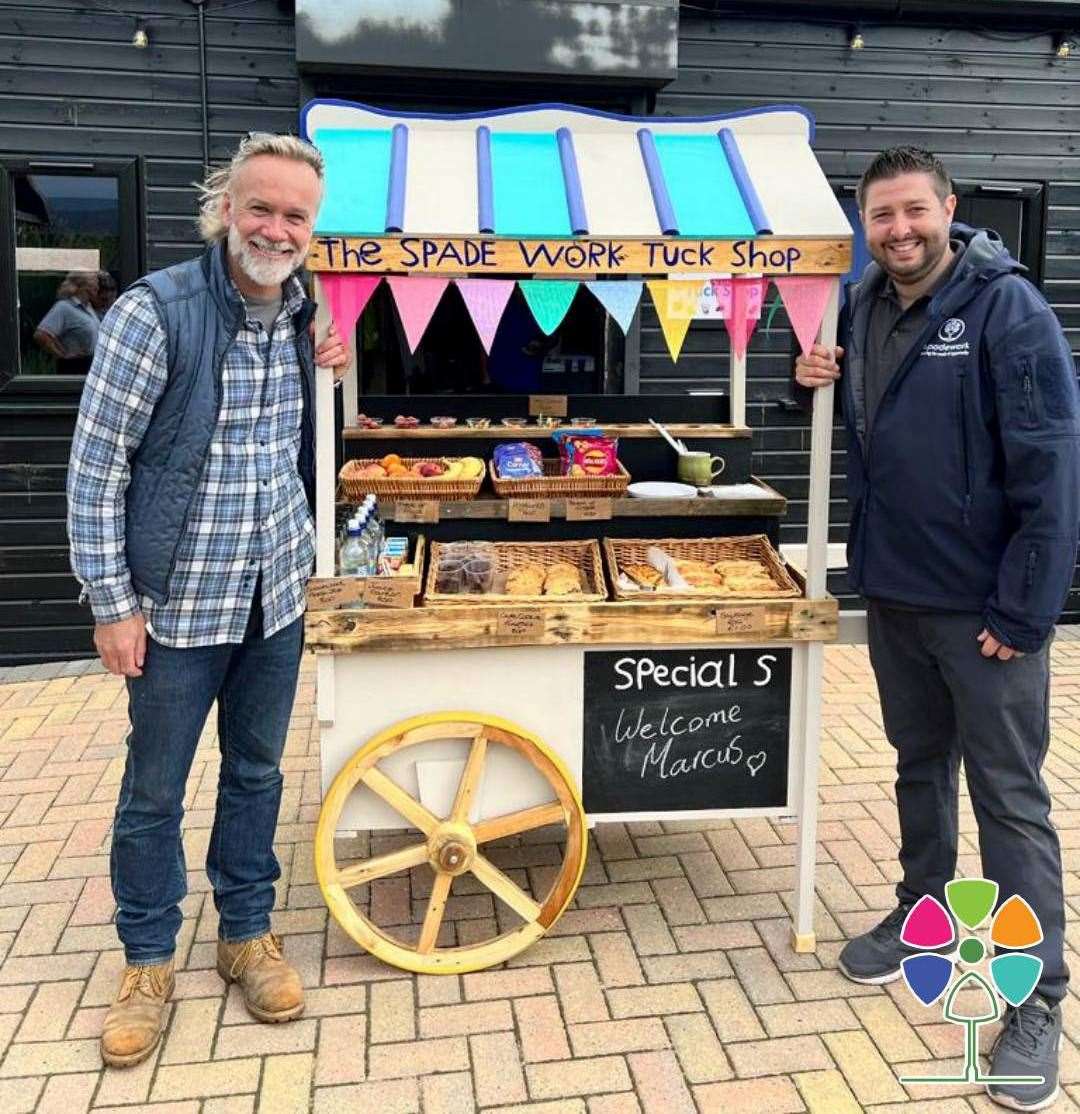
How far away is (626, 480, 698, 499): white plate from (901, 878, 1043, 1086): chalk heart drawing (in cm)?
162

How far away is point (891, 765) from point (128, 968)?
3.05m

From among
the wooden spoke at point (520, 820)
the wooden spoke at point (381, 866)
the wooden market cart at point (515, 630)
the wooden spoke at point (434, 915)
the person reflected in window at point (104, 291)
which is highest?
the person reflected in window at point (104, 291)

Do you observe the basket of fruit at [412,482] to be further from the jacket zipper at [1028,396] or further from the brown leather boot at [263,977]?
the jacket zipper at [1028,396]

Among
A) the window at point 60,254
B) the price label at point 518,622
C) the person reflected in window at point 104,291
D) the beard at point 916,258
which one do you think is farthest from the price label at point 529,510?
the person reflected in window at point 104,291

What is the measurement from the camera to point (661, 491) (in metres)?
3.72

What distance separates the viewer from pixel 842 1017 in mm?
2775

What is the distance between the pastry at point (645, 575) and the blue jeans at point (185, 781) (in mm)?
1037

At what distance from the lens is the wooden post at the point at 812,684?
117 inches

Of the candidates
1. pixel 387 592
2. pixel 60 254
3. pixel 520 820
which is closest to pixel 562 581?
pixel 387 592

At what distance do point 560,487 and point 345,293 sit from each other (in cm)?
111

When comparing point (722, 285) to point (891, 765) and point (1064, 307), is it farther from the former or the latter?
point (1064, 307)

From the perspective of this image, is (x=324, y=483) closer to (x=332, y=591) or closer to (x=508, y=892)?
(x=332, y=591)

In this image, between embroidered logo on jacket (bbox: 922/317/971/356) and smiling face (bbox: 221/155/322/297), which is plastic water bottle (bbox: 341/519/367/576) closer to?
smiling face (bbox: 221/155/322/297)

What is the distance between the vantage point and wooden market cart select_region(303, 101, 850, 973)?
9.08 ft
